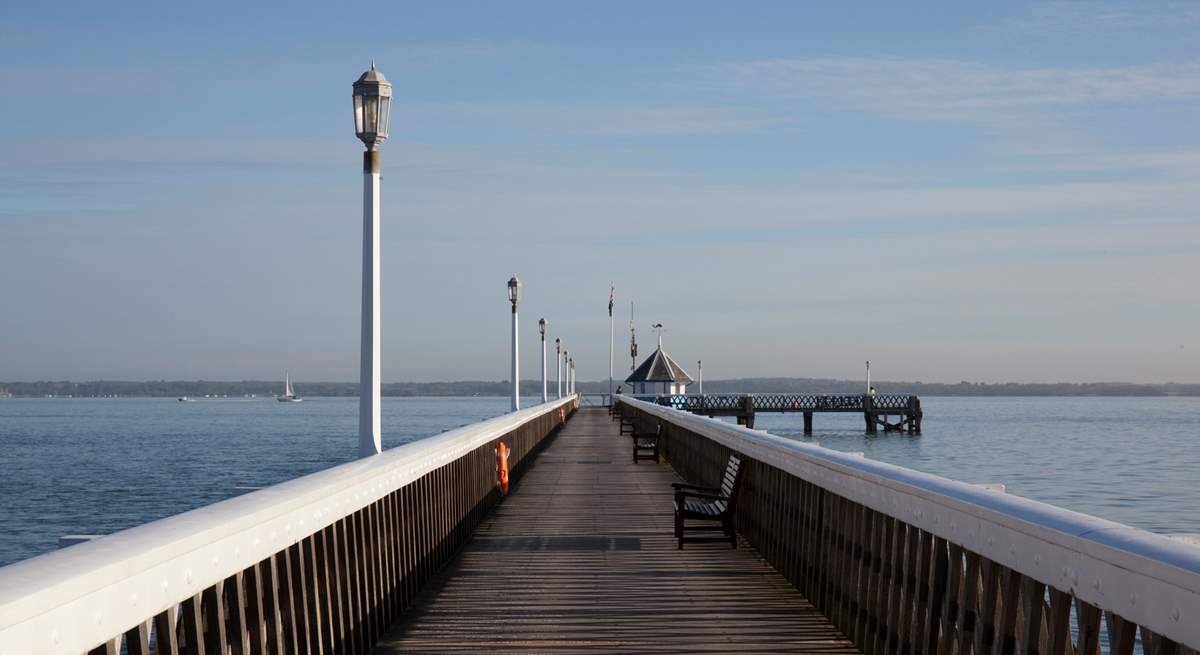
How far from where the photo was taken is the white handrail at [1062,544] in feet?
10.9

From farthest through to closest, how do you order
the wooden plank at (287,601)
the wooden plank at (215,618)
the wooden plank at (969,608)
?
the wooden plank at (287,601)
the wooden plank at (969,608)
the wooden plank at (215,618)

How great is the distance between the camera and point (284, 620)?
550 cm

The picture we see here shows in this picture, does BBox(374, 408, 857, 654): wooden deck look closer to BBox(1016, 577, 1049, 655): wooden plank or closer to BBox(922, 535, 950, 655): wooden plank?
BBox(922, 535, 950, 655): wooden plank

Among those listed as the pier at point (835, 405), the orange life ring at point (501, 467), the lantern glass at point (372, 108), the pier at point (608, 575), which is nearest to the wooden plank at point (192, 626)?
the pier at point (608, 575)

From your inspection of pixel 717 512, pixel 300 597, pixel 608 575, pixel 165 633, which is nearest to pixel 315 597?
pixel 300 597

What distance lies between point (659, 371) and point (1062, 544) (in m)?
95.8

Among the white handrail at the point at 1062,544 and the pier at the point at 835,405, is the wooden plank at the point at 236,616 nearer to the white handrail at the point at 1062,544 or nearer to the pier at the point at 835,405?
the white handrail at the point at 1062,544

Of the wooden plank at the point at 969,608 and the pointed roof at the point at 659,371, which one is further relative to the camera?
the pointed roof at the point at 659,371

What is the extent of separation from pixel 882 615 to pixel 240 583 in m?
3.10

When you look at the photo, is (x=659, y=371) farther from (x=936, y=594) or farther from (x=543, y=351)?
(x=936, y=594)

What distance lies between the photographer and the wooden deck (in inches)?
283

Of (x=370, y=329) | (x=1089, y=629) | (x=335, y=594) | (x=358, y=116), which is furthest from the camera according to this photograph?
(x=358, y=116)

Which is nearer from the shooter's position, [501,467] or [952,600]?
[952,600]

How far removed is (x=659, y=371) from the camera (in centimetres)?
9981
